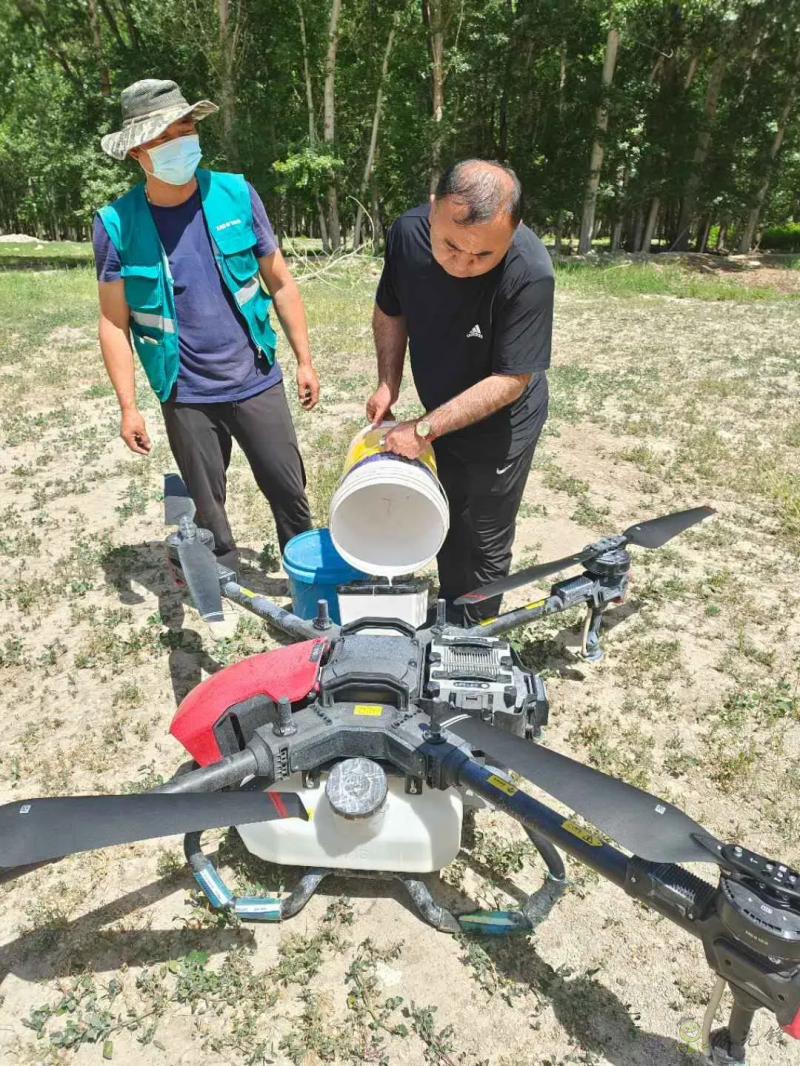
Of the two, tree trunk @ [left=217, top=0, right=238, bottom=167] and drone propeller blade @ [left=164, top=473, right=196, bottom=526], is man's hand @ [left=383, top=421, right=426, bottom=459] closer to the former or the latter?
drone propeller blade @ [left=164, top=473, right=196, bottom=526]

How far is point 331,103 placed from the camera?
1983 centimetres

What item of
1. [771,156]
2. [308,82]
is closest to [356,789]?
[308,82]

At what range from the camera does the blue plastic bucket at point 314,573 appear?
3.24 m

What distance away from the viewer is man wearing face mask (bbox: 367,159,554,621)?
236 cm

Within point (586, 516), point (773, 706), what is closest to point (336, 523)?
point (773, 706)

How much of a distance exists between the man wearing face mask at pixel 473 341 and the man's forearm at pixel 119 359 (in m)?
1.23

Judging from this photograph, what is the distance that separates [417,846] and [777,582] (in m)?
3.26

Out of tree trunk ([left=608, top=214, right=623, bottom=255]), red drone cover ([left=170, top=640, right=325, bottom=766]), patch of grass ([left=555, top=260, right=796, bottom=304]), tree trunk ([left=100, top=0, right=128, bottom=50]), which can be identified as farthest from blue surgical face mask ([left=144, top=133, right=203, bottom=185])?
tree trunk ([left=608, top=214, right=623, bottom=255])

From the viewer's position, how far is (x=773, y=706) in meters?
3.33

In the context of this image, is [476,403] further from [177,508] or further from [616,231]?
[616,231]

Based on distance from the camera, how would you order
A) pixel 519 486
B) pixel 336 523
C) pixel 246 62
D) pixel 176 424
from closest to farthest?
pixel 336 523 < pixel 519 486 < pixel 176 424 < pixel 246 62

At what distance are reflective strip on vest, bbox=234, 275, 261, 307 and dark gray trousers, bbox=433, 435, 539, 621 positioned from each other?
3.93 feet

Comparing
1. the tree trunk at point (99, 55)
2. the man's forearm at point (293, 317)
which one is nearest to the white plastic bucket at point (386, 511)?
the man's forearm at point (293, 317)

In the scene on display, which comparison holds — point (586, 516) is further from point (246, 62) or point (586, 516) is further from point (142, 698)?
point (246, 62)
